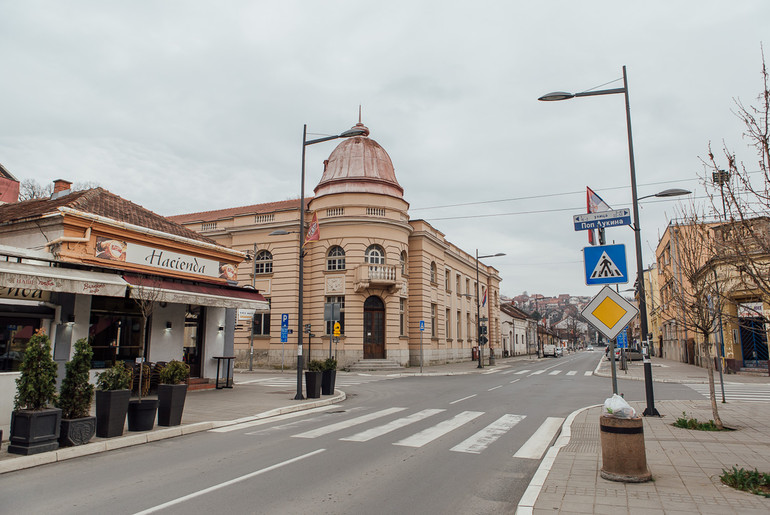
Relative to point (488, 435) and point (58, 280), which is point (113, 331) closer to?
point (58, 280)

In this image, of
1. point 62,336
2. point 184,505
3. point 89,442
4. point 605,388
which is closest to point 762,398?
point 605,388

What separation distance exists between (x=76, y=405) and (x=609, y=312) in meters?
8.94

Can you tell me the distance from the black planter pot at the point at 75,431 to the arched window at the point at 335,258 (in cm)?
2464

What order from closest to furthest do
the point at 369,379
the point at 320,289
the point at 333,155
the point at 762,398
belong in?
the point at 762,398
the point at 369,379
the point at 320,289
the point at 333,155

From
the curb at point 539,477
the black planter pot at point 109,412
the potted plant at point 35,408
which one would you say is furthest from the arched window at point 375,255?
the potted plant at point 35,408

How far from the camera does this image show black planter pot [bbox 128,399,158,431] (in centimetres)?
954

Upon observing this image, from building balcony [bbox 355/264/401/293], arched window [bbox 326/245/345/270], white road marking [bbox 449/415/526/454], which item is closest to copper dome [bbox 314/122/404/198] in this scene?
arched window [bbox 326/245/345/270]

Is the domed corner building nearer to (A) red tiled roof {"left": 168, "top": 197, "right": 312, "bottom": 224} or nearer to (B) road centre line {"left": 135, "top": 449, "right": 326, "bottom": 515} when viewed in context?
(A) red tiled roof {"left": 168, "top": 197, "right": 312, "bottom": 224}

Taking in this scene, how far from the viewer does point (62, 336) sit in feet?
45.4

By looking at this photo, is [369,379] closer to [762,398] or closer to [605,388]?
[605,388]

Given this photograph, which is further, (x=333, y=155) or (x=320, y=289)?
(x=333, y=155)

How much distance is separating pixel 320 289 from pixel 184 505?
27.5 meters

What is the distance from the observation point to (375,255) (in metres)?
33.1

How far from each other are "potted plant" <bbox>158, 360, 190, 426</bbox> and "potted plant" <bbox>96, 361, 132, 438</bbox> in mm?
1105
